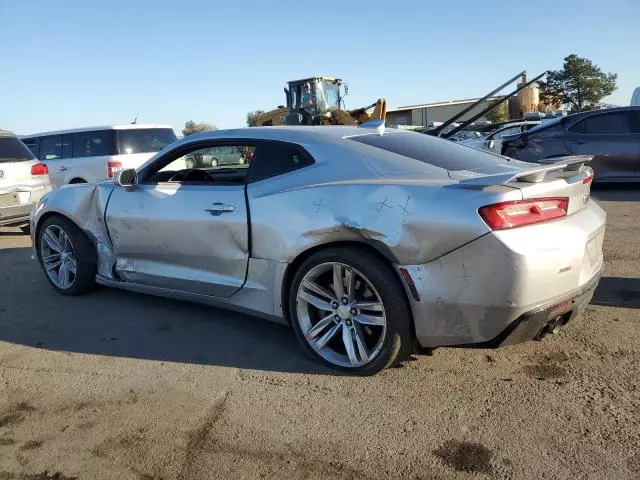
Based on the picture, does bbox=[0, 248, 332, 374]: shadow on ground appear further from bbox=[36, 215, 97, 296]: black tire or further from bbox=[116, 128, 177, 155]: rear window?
bbox=[116, 128, 177, 155]: rear window

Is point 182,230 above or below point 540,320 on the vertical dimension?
above

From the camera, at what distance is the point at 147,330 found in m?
4.21

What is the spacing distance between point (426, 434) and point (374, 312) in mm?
775

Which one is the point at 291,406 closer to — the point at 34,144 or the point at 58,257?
the point at 58,257

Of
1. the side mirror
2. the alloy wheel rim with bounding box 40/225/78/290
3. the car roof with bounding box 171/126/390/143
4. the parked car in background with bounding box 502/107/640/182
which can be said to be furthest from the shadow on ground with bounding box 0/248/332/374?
the parked car in background with bounding box 502/107/640/182

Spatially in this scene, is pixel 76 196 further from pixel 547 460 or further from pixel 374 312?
pixel 547 460

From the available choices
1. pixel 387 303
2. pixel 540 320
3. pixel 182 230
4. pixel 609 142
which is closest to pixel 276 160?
pixel 182 230

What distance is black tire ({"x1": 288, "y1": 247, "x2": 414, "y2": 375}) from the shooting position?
3.06 meters

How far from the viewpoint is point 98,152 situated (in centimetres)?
1059

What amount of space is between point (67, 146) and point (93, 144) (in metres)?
0.75

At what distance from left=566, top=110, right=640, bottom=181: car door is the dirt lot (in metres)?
6.40

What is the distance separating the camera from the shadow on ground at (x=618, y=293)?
432cm

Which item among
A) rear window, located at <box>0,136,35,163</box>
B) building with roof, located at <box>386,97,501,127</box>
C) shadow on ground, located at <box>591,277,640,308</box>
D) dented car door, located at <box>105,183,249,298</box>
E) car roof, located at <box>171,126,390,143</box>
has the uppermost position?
building with roof, located at <box>386,97,501,127</box>

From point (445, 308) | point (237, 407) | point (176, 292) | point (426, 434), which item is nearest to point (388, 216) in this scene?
point (445, 308)
